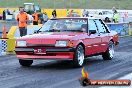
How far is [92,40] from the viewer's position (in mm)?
13898

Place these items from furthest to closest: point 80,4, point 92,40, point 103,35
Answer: point 80,4
point 103,35
point 92,40

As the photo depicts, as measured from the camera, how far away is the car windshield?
13.7 m

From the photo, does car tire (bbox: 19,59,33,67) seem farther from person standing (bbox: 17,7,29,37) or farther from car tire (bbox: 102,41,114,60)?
person standing (bbox: 17,7,29,37)

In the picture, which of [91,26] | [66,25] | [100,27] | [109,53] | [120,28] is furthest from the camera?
[120,28]

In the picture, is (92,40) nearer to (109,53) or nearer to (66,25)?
(66,25)

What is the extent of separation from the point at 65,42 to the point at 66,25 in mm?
1464

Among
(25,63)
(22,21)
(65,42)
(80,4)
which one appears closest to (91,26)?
(65,42)

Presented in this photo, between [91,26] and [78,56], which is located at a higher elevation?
[91,26]

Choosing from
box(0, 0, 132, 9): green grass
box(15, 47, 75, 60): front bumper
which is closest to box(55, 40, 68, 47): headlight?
box(15, 47, 75, 60): front bumper

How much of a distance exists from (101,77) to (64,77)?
870mm

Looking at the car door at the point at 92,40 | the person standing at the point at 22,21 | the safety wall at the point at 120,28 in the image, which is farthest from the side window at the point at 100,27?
the safety wall at the point at 120,28

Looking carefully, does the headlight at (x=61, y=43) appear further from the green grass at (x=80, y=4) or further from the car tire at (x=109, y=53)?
the green grass at (x=80, y=4)

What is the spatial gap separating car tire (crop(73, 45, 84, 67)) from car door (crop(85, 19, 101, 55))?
1.65ft

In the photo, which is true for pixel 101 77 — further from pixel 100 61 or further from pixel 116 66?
pixel 100 61
